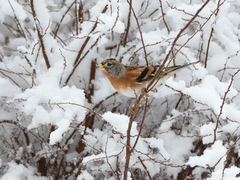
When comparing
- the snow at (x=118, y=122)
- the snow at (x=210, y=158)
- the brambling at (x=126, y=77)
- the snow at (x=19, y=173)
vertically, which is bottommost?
the snow at (x=210, y=158)

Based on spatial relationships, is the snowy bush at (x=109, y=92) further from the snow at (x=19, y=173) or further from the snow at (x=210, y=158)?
the snow at (x=210, y=158)

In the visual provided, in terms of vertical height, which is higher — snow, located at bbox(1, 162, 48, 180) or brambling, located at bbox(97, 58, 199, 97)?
brambling, located at bbox(97, 58, 199, 97)

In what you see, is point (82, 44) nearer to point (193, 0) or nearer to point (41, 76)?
point (41, 76)

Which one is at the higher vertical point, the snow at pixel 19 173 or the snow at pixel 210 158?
the snow at pixel 19 173

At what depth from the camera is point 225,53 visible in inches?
130

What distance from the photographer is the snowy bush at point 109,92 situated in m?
2.78

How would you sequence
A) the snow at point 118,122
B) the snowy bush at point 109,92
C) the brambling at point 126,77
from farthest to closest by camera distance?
the snowy bush at point 109,92 → the snow at point 118,122 → the brambling at point 126,77

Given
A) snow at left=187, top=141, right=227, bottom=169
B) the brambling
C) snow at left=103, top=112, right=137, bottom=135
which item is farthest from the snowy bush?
snow at left=187, top=141, right=227, bottom=169

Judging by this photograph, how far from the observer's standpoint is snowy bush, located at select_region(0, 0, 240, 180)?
278cm

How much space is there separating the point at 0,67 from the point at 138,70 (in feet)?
7.03

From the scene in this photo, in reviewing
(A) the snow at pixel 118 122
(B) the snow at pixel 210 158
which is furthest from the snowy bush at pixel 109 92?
(B) the snow at pixel 210 158

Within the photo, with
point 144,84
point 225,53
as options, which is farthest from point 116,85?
point 225,53

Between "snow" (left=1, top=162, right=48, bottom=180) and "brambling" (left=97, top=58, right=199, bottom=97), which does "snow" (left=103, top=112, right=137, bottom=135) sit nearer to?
"brambling" (left=97, top=58, right=199, bottom=97)

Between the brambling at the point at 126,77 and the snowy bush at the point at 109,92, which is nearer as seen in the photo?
the brambling at the point at 126,77
